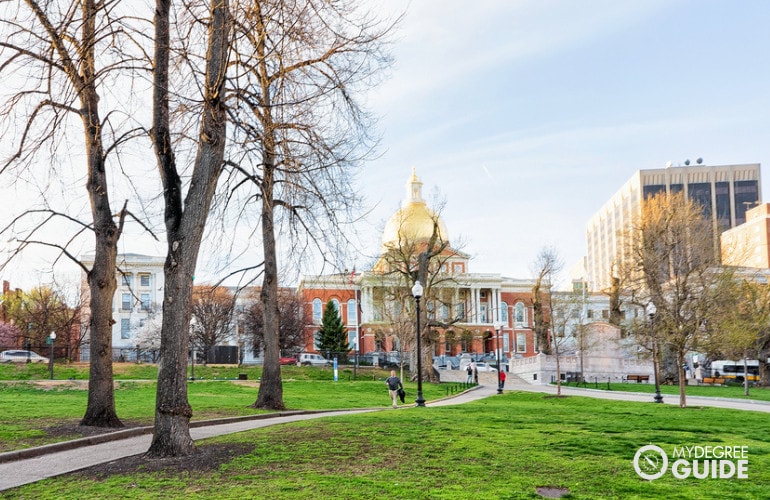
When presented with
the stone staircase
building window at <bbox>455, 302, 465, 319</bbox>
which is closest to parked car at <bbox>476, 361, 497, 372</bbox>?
the stone staircase

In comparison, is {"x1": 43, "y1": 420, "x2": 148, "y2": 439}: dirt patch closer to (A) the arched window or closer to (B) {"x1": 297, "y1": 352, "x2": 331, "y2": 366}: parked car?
(B) {"x1": 297, "y1": 352, "x2": 331, "y2": 366}: parked car

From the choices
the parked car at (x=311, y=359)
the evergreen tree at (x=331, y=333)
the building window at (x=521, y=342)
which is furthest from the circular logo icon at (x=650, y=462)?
the building window at (x=521, y=342)

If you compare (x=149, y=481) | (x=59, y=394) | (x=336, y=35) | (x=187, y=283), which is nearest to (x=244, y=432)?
(x=187, y=283)

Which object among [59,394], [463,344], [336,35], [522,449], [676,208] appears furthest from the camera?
[463,344]

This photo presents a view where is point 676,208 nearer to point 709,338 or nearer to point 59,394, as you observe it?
point 709,338

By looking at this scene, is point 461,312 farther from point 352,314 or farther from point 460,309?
point 352,314

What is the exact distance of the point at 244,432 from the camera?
1473 centimetres

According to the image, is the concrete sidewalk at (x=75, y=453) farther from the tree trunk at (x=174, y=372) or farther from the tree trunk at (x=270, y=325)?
the tree trunk at (x=270, y=325)

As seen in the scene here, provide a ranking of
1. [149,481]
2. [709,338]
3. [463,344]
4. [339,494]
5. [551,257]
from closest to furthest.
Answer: [339,494] < [149,481] < [709,338] < [551,257] < [463,344]

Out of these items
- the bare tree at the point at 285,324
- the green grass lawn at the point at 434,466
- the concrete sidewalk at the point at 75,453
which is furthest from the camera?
the bare tree at the point at 285,324

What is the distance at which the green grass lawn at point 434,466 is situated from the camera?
335 inches

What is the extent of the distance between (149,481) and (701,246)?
30973 mm

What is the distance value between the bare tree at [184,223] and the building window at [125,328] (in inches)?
3416

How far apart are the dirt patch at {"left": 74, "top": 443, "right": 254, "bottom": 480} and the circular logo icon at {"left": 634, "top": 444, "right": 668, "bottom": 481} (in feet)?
18.6
